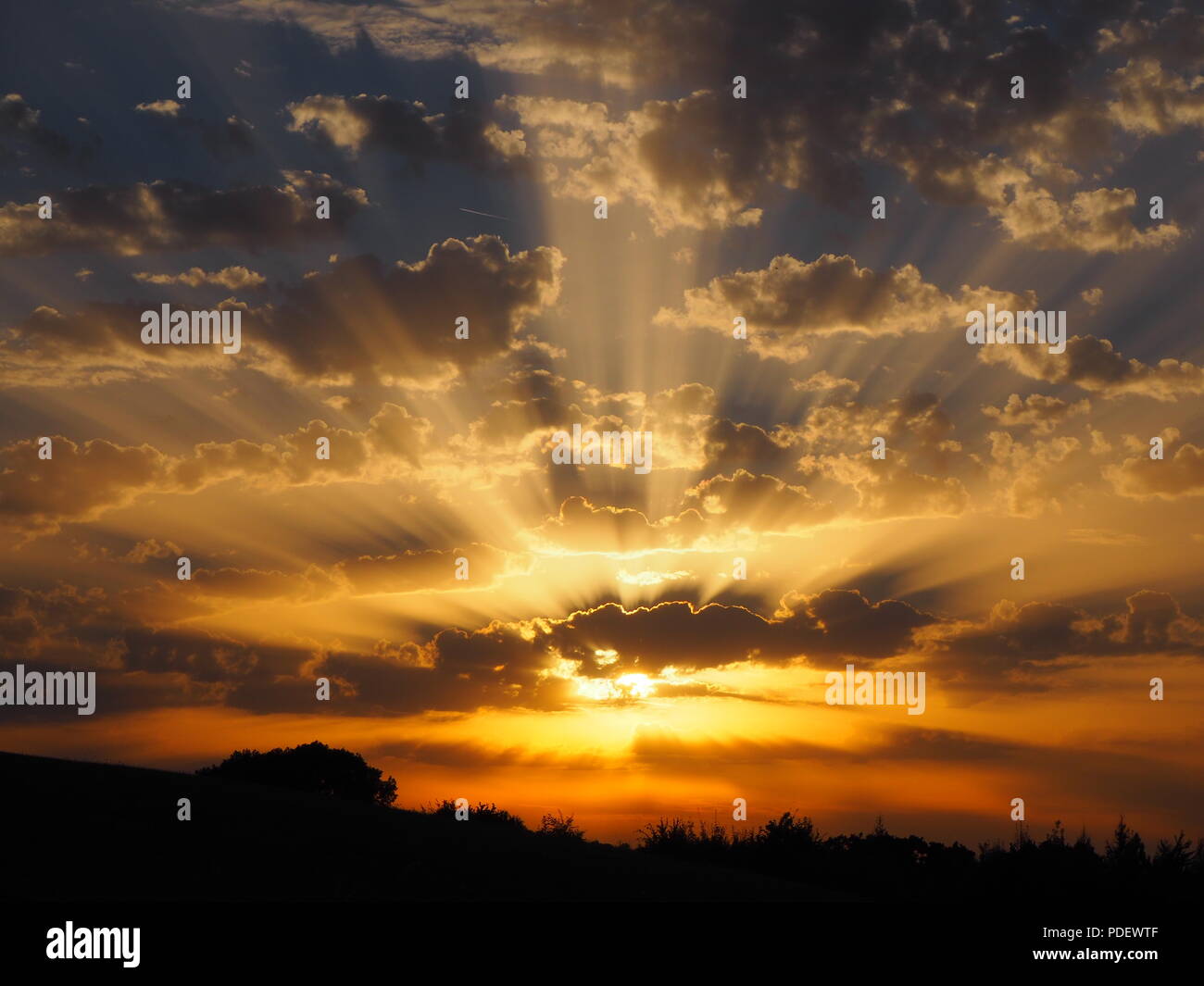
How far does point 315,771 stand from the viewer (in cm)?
6494

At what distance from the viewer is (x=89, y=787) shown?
2277 cm

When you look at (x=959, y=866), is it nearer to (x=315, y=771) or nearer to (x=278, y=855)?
(x=278, y=855)

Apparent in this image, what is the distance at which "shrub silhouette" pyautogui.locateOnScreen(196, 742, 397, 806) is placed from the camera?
2505 inches

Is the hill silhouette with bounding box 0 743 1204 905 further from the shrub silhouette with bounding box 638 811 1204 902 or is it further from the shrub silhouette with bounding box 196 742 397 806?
the shrub silhouette with bounding box 196 742 397 806

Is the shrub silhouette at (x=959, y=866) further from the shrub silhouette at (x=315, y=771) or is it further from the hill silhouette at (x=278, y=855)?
the shrub silhouette at (x=315, y=771)

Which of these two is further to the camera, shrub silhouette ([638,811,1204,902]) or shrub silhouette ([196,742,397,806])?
shrub silhouette ([196,742,397,806])

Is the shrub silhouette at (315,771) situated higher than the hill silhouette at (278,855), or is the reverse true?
the hill silhouette at (278,855)

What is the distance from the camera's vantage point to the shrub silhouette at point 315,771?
209 feet

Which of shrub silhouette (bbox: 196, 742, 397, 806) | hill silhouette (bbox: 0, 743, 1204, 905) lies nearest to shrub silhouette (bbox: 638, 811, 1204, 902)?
hill silhouette (bbox: 0, 743, 1204, 905)

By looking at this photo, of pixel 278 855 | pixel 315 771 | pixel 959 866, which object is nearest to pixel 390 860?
pixel 278 855

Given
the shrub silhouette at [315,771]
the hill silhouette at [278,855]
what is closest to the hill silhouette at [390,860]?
the hill silhouette at [278,855]
